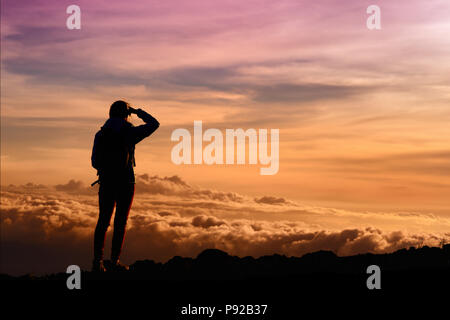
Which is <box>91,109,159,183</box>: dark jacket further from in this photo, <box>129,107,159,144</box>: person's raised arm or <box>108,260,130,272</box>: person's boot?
<box>108,260,130,272</box>: person's boot

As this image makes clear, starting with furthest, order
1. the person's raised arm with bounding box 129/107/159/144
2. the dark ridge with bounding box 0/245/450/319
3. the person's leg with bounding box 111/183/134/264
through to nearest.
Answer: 1. the person's leg with bounding box 111/183/134/264
2. the person's raised arm with bounding box 129/107/159/144
3. the dark ridge with bounding box 0/245/450/319

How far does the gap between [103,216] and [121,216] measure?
335 mm

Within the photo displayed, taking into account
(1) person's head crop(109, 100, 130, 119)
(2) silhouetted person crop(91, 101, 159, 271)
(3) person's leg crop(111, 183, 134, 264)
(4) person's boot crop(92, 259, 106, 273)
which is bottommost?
(4) person's boot crop(92, 259, 106, 273)

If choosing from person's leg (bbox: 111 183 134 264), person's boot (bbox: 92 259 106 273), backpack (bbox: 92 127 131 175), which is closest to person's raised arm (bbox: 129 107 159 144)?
backpack (bbox: 92 127 131 175)

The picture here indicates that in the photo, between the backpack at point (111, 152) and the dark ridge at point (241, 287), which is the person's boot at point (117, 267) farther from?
→ the backpack at point (111, 152)

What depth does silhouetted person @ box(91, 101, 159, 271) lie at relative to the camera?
11602 millimetres

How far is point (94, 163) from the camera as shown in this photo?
1173 cm

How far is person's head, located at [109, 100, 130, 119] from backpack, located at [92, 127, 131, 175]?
297 millimetres

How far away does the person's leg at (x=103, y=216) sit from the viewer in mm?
11617

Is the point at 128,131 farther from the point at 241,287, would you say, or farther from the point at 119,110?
the point at 241,287

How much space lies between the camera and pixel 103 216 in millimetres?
11656

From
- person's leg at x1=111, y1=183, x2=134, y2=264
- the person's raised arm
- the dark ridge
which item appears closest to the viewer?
the dark ridge
